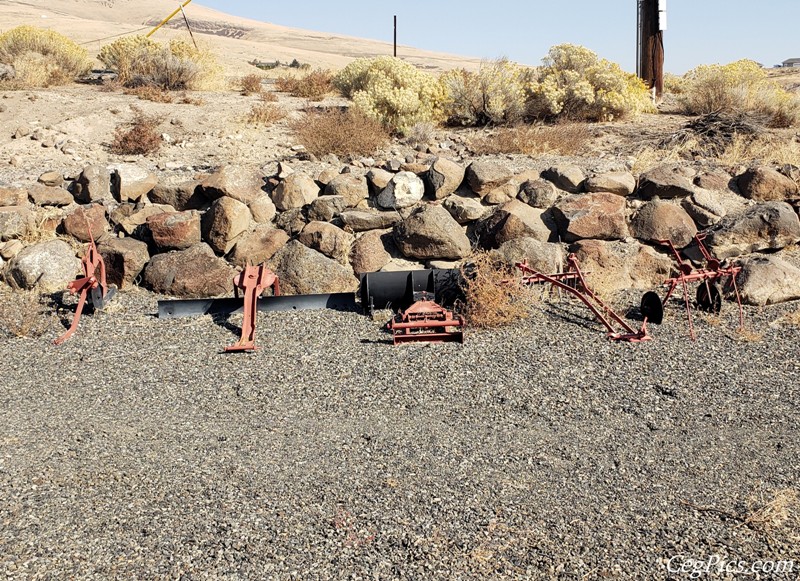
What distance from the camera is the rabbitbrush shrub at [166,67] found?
16.7 meters

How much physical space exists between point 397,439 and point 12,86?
14214 millimetres

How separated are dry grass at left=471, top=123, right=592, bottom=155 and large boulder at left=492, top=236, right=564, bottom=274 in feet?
11.7

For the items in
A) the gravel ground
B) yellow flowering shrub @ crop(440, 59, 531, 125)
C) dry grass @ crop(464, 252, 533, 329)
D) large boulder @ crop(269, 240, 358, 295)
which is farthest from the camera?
yellow flowering shrub @ crop(440, 59, 531, 125)

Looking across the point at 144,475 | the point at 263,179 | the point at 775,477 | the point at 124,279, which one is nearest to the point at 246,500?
the point at 144,475

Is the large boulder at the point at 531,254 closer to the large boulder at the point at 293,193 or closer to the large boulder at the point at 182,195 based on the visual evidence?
the large boulder at the point at 293,193

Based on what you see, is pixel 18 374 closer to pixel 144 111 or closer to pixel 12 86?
pixel 144 111

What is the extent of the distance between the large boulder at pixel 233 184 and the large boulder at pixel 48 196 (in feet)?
6.87

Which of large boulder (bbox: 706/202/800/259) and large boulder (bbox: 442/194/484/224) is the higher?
large boulder (bbox: 442/194/484/224)

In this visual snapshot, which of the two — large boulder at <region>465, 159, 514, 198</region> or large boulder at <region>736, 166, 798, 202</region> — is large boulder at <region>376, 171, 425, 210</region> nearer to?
large boulder at <region>465, 159, 514, 198</region>

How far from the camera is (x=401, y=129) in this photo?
13367 millimetres

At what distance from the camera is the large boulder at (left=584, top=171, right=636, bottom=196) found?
1030 centimetres

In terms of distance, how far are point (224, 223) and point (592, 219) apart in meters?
5.10

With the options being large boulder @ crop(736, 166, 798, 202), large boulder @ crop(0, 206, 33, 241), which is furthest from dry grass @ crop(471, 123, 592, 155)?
large boulder @ crop(0, 206, 33, 241)

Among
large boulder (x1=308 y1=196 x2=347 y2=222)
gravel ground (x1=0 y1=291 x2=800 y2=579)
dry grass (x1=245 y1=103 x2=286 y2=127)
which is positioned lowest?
gravel ground (x1=0 y1=291 x2=800 y2=579)
